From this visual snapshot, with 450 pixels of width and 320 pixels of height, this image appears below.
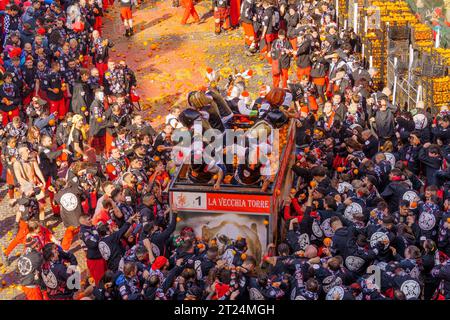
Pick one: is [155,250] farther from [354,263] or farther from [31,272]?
[354,263]

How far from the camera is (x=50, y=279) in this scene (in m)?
11.8

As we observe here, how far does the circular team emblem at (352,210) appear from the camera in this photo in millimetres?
12523

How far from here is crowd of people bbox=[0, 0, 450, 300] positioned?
440 inches

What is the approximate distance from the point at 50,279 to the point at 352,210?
4.65 metres

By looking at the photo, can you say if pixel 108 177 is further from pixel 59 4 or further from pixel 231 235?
pixel 59 4

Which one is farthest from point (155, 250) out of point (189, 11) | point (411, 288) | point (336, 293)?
point (189, 11)

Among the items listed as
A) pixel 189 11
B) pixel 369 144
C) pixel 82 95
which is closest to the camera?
pixel 369 144

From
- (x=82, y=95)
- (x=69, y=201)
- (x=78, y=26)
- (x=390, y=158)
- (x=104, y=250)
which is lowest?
(x=69, y=201)

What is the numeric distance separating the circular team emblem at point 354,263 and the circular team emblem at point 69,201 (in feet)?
17.1

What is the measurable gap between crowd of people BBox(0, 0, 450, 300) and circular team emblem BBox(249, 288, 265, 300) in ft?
0.06

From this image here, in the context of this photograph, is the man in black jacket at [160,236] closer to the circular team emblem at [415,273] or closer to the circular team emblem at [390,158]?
the circular team emblem at [415,273]

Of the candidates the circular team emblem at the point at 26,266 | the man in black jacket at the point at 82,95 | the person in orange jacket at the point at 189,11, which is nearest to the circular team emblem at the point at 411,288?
the circular team emblem at the point at 26,266

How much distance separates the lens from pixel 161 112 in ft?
67.4

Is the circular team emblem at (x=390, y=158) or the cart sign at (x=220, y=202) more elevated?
the cart sign at (x=220, y=202)
